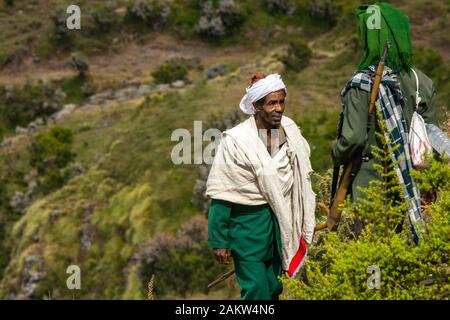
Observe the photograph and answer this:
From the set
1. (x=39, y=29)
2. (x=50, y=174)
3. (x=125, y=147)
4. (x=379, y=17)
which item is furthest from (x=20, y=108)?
(x=379, y=17)

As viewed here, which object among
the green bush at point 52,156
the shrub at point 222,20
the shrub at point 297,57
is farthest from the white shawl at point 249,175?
the shrub at point 222,20

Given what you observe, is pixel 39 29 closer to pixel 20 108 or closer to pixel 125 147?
pixel 20 108

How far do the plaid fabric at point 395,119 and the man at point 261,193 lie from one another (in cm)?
44

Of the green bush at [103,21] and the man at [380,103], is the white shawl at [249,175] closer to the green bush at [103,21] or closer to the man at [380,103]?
the man at [380,103]

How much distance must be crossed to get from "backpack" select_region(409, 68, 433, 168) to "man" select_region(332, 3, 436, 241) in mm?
29

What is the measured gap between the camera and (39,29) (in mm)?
39125

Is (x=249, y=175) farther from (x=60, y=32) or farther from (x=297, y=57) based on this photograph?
(x=60, y=32)

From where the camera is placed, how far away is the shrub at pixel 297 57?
25734 millimetres

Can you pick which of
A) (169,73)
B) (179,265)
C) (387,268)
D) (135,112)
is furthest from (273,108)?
(169,73)

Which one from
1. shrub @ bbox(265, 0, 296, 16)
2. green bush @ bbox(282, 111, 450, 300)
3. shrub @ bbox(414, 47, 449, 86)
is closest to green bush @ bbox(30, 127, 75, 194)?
shrub @ bbox(414, 47, 449, 86)

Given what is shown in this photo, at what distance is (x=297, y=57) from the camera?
2625 cm

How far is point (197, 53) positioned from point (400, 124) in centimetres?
3186

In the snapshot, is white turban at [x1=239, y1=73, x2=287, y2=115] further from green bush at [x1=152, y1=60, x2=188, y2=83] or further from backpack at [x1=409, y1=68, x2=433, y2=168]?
green bush at [x1=152, y1=60, x2=188, y2=83]

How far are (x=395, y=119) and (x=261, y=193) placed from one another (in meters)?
0.83
